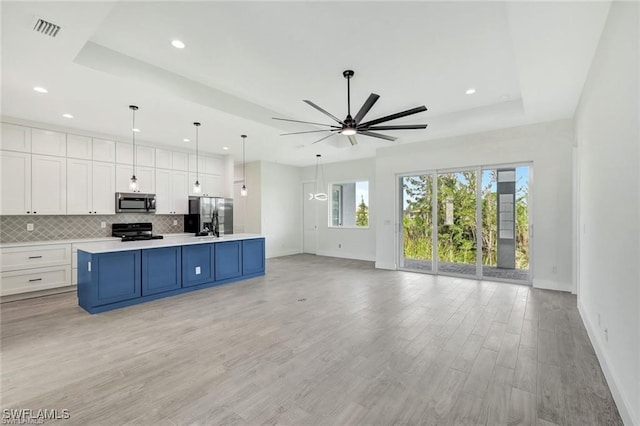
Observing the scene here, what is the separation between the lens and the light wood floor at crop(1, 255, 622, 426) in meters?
1.99

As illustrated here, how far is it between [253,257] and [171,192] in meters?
2.50

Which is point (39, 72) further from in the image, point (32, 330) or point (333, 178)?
point (333, 178)

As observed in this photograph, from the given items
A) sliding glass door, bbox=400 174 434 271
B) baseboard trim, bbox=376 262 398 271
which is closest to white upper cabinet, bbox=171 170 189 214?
baseboard trim, bbox=376 262 398 271

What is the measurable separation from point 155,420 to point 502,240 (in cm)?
652

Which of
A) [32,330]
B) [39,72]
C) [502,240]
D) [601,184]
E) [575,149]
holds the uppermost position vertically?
[39,72]

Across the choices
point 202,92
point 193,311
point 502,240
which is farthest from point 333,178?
point 193,311

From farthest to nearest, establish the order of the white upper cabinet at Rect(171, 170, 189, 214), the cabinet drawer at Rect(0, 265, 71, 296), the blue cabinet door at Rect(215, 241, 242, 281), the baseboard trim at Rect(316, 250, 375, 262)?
the baseboard trim at Rect(316, 250, 375, 262), the white upper cabinet at Rect(171, 170, 189, 214), the blue cabinet door at Rect(215, 241, 242, 281), the cabinet drawer at Rect(0, 265, 71, 296)

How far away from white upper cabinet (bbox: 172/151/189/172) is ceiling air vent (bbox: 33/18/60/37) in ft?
13.8

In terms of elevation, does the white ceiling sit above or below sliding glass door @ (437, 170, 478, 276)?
above

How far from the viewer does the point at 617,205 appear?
211 cm

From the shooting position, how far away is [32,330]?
3371mm

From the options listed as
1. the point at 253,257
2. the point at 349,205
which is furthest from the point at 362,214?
the point at 253,257

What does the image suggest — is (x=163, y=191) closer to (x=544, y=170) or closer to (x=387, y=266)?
(x=387, y=266)

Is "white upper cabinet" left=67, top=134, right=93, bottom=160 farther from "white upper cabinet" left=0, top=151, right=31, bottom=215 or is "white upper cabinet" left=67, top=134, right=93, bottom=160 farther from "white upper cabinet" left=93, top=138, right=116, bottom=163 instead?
"white upper cabinet" left=0, top=151, right=31, bottom=215
